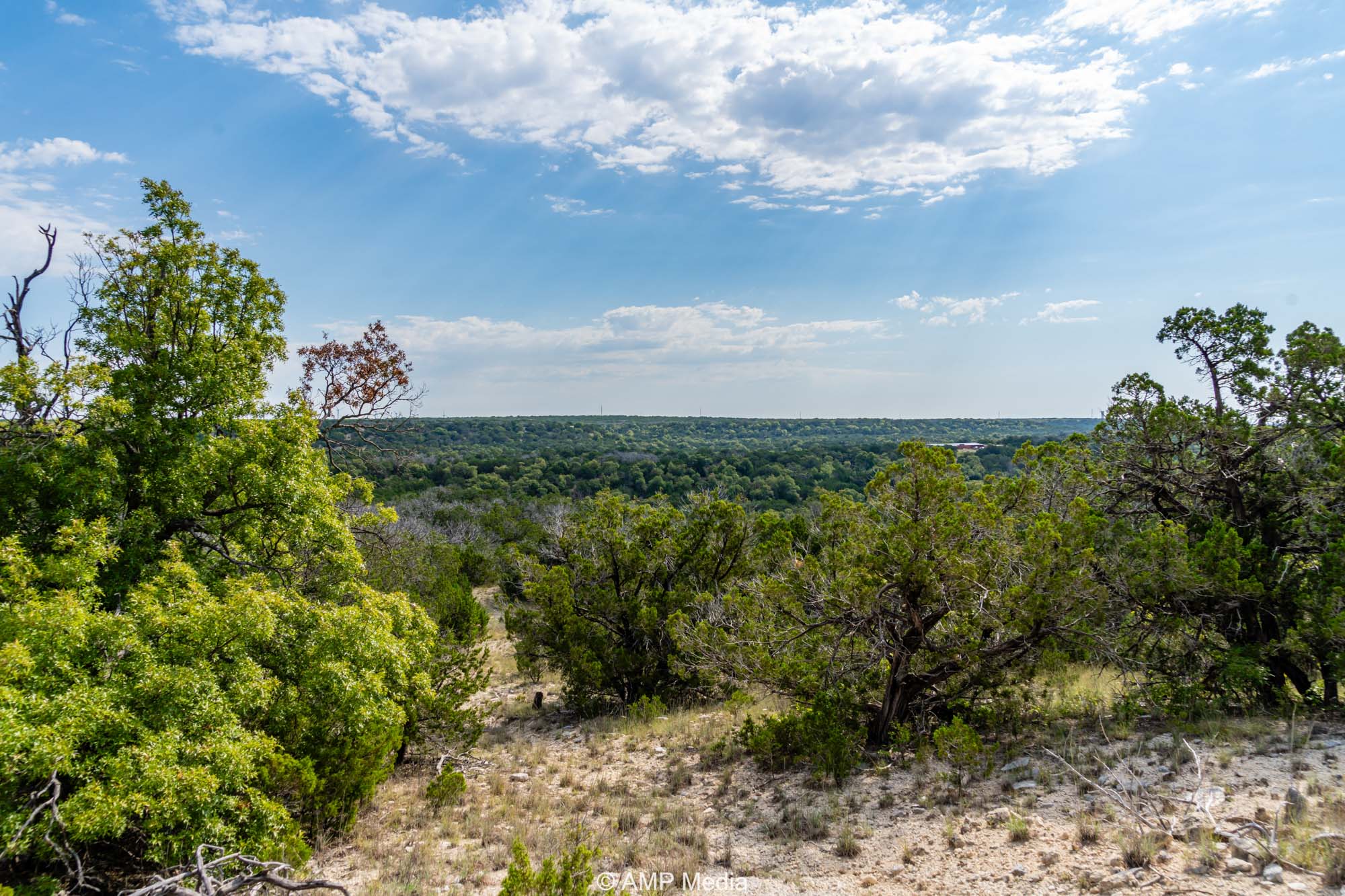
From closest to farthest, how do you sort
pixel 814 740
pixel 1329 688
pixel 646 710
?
pixel 1329 688 → pixel 814 740 → pixel 646 710

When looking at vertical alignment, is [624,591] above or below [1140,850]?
below

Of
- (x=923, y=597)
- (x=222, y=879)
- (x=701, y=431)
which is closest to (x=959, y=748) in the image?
(x=923, y=597)

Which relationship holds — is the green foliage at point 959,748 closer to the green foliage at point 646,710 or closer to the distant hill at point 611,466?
the green foliage at point 646,710

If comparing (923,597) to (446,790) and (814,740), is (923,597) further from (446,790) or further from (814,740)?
(446,790)

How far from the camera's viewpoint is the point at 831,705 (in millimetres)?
8883

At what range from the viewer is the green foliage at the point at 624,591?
12.8m

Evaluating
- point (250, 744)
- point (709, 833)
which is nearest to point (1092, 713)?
point (709, 833)

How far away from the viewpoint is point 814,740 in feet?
28.2

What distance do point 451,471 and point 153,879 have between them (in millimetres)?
56161

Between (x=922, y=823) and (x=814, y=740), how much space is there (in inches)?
80.3

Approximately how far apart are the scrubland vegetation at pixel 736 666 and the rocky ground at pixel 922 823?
5cm

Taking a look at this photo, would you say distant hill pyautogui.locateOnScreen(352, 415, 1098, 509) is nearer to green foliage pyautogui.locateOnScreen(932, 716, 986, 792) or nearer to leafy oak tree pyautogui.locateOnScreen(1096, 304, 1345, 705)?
leafy oak tree pyautogui.locateOnScreen(1096, 304, 1345, 705)

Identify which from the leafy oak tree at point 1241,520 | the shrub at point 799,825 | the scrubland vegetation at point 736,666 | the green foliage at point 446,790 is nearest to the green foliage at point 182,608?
the scrubland vegetation at point 736,666

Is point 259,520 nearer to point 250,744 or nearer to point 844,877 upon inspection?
point 250,744
